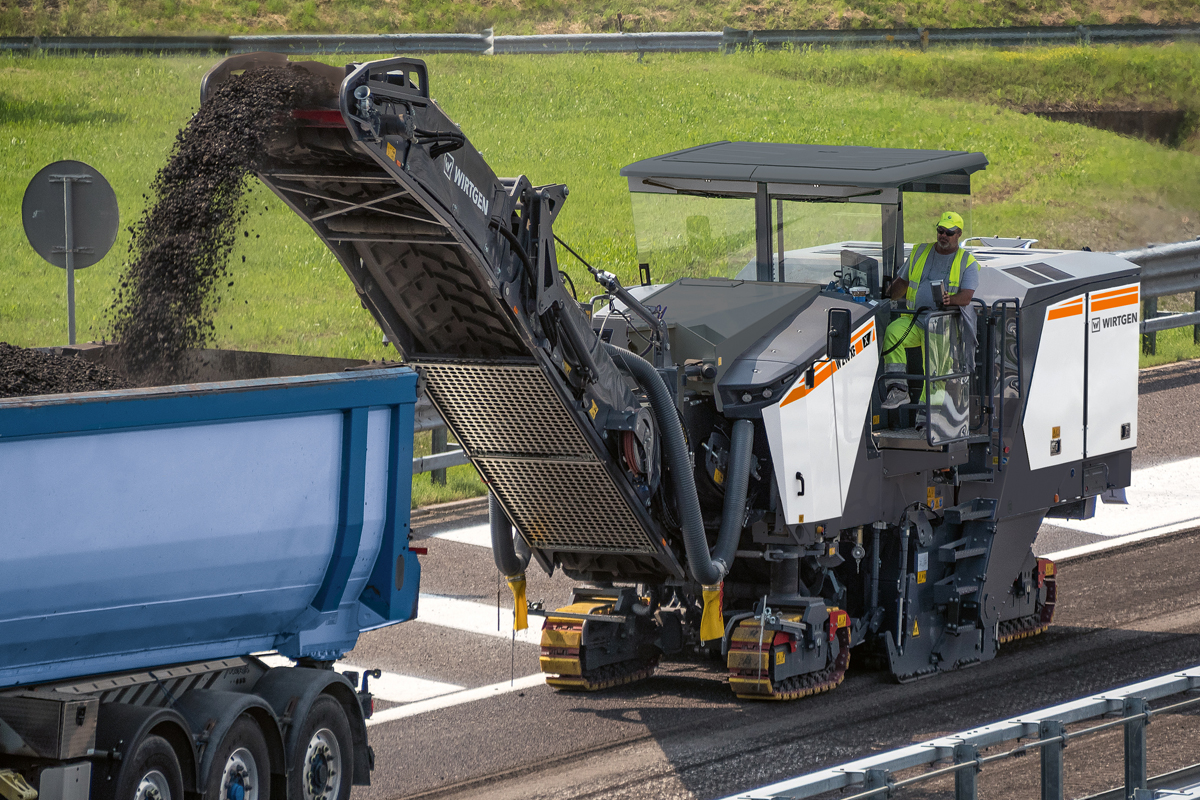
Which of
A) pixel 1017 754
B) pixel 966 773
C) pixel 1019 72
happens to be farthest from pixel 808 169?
pixel 1019 72

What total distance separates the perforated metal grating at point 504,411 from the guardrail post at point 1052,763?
11.3 feet

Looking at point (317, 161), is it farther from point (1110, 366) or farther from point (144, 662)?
point (1110, 366)

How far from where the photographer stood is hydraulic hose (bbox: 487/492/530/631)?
10.1 metres

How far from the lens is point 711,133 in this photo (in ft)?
91.7

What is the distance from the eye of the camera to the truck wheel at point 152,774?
6627 millimetres

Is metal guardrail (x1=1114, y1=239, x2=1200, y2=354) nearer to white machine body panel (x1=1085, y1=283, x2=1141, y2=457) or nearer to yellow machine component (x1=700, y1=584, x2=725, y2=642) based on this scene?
white machine body panel (x1=1085, y1=283, x2=1141, y2=457)

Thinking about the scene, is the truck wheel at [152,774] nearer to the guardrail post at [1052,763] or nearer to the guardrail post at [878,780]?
the guardrail post at [878,780]

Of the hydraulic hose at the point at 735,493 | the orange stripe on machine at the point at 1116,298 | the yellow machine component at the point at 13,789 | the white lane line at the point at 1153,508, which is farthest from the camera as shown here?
the white lane line at the point at 1153,508

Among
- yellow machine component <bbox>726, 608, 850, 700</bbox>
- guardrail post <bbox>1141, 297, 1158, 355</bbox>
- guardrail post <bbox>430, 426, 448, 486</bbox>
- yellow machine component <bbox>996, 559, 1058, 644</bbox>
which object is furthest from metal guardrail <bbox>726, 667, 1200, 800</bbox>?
guardrail post <bbox>1141, 297, 1158, 355</bbox>

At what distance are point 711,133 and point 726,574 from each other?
1831 centimetres

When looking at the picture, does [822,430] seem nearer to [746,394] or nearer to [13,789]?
[746,394]

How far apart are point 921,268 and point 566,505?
2897 mm

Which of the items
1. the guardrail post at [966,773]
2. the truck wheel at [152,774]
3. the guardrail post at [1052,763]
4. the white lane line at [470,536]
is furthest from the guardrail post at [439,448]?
the guardrail post at [966,773]

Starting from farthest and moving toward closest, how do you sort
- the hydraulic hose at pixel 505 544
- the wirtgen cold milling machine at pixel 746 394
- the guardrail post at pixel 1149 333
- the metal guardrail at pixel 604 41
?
the metal guardrail at pixel 604 41 → the guardrail post at pixel 1149 333 → the hydraulic hose at pixel 505 544 → the wirtgen cold milling machine at pixel 746 394
